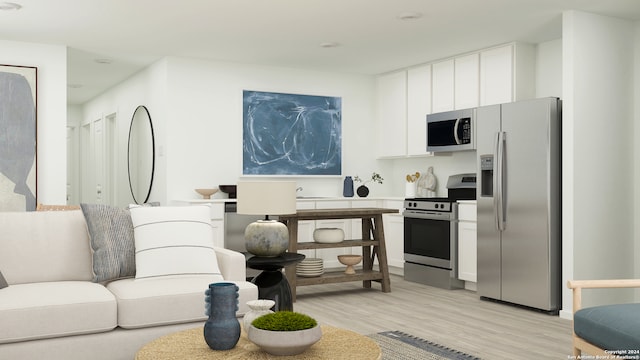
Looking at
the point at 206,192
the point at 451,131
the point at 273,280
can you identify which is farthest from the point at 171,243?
the point at 451,131

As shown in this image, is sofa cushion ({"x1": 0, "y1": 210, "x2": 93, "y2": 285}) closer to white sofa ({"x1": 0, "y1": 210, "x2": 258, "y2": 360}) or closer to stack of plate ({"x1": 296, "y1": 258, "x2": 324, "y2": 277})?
white sofa ({"x1": 0, "y1": 210, "x2": 258, "y2": 360})

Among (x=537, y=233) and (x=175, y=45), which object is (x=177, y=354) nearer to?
(x=537, y=233)

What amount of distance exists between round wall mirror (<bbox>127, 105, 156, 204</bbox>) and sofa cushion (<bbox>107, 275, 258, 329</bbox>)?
395cm

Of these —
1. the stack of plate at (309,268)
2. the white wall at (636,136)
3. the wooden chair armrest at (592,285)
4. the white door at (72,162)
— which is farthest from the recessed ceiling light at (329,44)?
the white door at (72,162)

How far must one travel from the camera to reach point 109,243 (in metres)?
3.54

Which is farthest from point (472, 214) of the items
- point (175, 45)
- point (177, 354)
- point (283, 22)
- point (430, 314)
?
Answer: point (177, 354)

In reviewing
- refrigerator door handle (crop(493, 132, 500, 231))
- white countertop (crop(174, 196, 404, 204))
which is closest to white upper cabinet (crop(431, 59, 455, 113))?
white countertop (crop(174, 196, 404, 204))

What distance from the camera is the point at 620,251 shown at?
5.16 meters

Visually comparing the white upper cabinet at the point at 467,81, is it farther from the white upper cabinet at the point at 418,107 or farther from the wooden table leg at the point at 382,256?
the wooden table leg at the point at 382,256

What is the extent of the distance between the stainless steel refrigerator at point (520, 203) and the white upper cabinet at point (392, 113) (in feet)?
6.04

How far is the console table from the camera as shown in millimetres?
5516

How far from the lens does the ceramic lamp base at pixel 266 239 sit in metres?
3.86

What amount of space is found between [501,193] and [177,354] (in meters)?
3.66

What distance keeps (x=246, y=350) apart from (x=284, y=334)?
0.67ft
